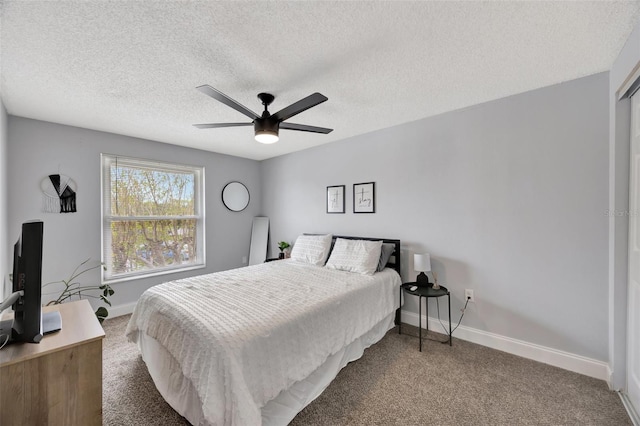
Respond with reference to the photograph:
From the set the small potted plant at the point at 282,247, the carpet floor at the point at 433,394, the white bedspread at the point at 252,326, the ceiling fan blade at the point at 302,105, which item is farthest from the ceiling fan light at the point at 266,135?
the small potted plant at the point at 282,247

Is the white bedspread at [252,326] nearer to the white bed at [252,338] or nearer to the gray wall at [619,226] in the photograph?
the white bed at [252,338]

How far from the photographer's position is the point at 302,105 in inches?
72.6

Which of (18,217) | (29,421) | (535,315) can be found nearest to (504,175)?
(535,315)

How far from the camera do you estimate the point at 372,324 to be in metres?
2.45

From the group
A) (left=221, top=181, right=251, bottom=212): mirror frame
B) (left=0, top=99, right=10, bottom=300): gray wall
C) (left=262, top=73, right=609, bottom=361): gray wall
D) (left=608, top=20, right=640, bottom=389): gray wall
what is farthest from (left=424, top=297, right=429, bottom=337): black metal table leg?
(left=0, top=99, right=10, bottom=300): gray wall

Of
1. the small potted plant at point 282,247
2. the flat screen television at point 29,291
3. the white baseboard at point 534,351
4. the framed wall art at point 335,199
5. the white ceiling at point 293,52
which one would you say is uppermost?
the white ceiling at point 293,52

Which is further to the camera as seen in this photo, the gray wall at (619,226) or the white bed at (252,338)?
the gray wall at (619,226)

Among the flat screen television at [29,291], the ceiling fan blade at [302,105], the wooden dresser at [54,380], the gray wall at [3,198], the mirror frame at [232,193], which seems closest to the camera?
→ the wooden dresser at [54,380]

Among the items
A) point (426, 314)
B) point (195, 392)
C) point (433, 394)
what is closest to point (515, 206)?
point (426, 314)

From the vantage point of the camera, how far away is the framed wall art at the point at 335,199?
12.3ft

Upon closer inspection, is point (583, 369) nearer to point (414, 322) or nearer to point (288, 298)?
point (414, 322)

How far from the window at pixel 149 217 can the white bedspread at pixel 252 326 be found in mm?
1676

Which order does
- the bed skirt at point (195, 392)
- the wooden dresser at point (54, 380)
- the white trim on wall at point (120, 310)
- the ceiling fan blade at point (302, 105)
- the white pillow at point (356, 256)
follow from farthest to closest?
the white trim on wall at point (120, 310), the white pillow at point (356, 256), the ceiling fan blade at point (302, 105), the bed skirt at point (195, 392), the wooden dresser at point (54, 380)

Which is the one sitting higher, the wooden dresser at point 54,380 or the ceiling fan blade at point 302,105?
the ceiling fan blade at point 302,105
